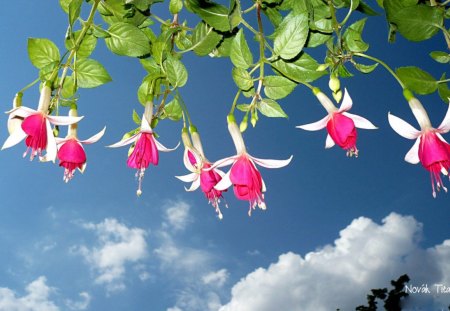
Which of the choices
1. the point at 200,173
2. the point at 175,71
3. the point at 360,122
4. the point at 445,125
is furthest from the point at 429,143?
the point at 175,71

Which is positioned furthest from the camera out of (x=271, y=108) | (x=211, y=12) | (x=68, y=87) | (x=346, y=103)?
(x=68, y=87)

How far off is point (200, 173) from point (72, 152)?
0.33 metres

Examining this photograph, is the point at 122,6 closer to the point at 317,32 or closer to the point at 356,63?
the point at 317,32

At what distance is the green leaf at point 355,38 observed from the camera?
1138 mm

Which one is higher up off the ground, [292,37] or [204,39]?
[204,39]

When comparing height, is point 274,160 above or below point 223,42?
below

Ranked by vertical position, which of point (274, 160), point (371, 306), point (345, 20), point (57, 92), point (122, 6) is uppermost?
point (371, 306)

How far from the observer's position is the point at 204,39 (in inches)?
45.6

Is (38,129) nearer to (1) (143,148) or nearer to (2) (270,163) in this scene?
(1) (143,148)

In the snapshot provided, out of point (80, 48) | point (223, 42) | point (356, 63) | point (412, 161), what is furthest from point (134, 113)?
point (412, 161)

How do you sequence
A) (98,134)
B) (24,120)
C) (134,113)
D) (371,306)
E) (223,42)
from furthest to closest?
(371,306) < (134,113) < (223,42) < (98,134) < (24,120)

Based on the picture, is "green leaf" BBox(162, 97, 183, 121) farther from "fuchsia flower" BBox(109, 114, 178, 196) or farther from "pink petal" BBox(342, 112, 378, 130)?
"pink petal" BBox(342, 112, 378, 130)

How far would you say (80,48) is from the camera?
1231 mm

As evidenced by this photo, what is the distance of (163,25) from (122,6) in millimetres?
129
